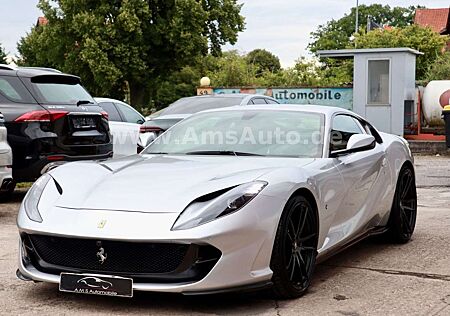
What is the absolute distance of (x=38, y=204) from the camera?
4.98 meters

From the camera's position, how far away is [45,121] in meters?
9.65

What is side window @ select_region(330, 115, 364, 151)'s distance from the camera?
6.07 m

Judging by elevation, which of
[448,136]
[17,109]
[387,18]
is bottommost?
[448,136]

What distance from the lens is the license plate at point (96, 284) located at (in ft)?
14.7

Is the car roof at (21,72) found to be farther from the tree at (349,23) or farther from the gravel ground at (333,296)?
the tree at (349,23)

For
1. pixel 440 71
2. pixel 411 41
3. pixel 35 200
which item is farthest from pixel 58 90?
pixel 411 41

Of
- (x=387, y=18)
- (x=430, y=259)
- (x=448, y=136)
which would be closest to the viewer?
(x=430, y=259)

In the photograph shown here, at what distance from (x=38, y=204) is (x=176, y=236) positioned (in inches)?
43.8

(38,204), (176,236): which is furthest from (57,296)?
(176,236)

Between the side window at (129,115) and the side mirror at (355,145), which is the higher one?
the side mirror at (355,145)

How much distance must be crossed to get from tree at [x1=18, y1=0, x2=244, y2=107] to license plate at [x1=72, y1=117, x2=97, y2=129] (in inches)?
1264

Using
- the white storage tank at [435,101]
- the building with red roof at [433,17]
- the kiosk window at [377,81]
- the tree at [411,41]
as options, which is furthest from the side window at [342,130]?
the building with red roof at [433,17]

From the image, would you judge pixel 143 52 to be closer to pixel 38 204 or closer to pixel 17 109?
pixel 17 109

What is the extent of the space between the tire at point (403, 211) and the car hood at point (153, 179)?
1789 millimetres
